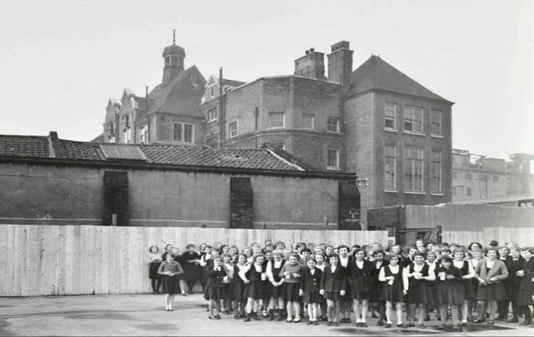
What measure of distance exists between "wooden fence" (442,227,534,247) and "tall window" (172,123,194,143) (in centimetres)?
3613

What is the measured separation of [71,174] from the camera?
25.8 m

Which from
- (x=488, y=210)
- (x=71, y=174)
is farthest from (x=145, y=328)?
(x=488, y=210)

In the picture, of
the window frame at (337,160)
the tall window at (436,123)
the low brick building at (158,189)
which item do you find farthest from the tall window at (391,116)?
the low brick building at (158,189)

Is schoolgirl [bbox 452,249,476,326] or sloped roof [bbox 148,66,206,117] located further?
sloped roof [bbox 148,66,206,117]

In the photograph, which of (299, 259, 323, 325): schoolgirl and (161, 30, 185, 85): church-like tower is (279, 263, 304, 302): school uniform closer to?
(299, 259, 323, 325): schoolgirl

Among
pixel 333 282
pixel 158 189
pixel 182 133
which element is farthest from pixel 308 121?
pixel 333 282

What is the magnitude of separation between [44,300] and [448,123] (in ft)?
122

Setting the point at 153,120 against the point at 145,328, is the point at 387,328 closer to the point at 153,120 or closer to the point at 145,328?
the point at 145,328

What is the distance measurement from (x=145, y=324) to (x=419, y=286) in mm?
6251

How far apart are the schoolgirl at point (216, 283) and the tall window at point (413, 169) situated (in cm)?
3259

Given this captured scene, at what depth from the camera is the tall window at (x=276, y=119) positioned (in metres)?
45.9

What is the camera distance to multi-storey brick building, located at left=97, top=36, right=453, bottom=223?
149ft

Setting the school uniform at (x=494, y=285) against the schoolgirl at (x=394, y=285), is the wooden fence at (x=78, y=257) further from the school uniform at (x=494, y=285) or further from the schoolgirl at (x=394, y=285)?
the school uniform at (x=494, y=285)

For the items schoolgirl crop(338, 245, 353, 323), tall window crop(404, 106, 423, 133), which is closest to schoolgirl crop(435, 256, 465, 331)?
schoolgirl crop(338, 245, 353, 323)
